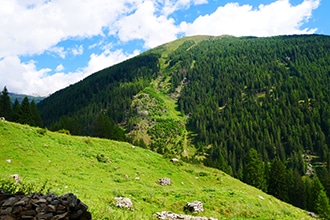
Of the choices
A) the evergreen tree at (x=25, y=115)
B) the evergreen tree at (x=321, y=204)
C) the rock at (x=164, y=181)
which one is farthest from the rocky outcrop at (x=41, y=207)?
the evergreen tree at (x=25, y=115)

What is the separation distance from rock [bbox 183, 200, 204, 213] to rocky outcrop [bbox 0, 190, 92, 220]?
1609cm

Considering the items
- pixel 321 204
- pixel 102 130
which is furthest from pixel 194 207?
pixel 102 130

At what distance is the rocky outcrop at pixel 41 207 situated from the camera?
7957mm

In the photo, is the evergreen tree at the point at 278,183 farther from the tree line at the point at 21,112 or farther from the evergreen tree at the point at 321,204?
the tree line at the point at 21,112

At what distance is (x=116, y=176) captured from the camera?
36281mm

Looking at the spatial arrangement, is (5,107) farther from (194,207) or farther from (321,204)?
(321,204)

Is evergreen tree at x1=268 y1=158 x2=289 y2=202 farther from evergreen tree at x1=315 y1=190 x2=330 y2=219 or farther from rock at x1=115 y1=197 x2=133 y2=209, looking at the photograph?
rock at x1=115 y1=197 x2=133 y2=209

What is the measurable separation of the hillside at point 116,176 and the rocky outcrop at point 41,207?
2.69 m

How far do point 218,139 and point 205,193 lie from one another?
149675mm

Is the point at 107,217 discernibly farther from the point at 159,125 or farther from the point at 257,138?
the point at 159,125

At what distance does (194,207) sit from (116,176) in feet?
52.3

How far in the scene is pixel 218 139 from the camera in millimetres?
173750

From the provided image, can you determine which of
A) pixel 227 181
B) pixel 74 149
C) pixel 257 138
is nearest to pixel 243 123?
pixel 257 138

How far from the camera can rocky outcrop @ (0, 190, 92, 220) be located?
7.96 metres
